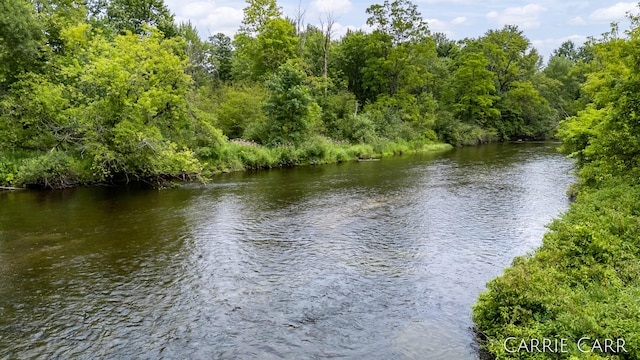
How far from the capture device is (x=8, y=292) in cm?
991

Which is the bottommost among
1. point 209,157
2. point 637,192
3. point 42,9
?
point 637,192

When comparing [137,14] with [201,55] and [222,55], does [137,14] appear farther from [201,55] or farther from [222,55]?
[222,55]

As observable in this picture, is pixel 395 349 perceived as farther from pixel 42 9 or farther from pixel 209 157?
pixel 42 9

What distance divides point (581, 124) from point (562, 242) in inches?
514

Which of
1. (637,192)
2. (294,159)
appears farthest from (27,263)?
(294,159)

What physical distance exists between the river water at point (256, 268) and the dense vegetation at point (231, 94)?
10.7 ft

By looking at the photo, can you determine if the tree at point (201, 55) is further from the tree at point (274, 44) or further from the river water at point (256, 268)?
the river water at point (256, 268)

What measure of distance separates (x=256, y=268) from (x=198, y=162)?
1327 cm

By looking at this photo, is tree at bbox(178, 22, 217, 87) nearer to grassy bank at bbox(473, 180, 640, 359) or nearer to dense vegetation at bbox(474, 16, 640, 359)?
dense vegetation at bbox(474, 16, 640, 359)

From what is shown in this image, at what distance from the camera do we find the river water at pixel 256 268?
7.94m

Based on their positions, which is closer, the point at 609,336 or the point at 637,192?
the point at 609,336

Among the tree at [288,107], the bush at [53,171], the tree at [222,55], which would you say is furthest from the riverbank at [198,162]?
the tree at [222,55]

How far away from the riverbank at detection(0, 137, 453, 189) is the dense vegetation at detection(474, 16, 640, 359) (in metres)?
17.4

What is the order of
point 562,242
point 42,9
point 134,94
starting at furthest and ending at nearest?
point 42,9 → point 134,94 → point 562,242
